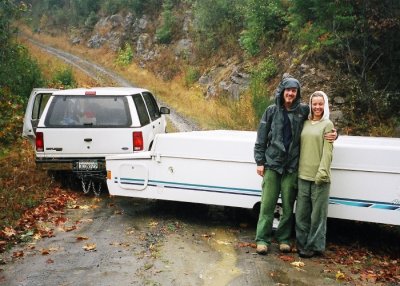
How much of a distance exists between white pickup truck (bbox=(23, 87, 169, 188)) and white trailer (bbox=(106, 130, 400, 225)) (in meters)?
1.02

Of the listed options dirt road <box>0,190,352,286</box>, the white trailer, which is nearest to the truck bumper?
dirt road <box>0,190,352,286</box>

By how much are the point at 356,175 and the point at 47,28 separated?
51073 millimetres

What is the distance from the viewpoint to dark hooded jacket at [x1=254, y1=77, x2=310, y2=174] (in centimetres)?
562

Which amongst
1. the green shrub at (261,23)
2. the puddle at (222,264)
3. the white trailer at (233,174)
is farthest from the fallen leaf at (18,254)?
the green shrub at (261,23)

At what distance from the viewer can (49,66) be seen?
29812mm

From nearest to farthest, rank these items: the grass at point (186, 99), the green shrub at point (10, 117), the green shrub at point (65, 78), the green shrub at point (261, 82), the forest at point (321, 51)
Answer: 1. the forest at point (321, 51)
2. the green shrub at point (10, 117)
3. the green shrub at point (261, 82)
4. the grass at point (186, 99)
5. the green shrub at point (65, 78)

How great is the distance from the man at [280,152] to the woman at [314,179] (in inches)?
4.6

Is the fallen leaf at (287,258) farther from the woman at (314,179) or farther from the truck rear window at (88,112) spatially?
the truck rear window at (88,112)

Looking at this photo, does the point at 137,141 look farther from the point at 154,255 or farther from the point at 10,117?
the point at 10,117

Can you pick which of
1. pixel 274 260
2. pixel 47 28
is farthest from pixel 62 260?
pixel 47 28

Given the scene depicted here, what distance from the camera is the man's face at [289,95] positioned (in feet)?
18.2

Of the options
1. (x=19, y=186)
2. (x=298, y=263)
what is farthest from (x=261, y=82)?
(x=298, y=263)

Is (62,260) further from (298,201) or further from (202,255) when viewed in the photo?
(298,201)

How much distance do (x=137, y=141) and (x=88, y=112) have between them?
3.70ft
